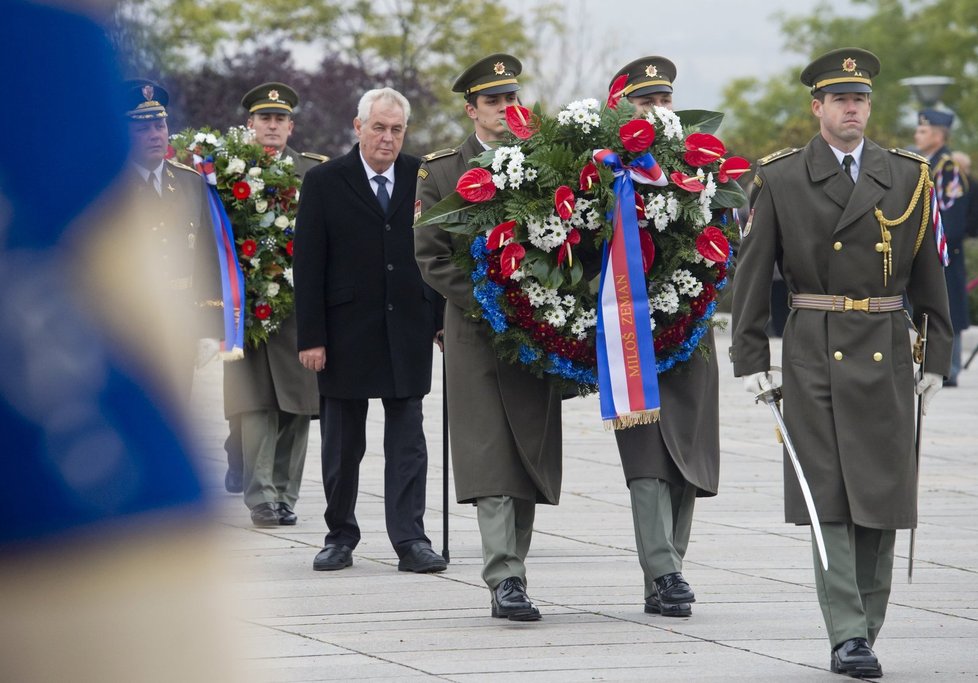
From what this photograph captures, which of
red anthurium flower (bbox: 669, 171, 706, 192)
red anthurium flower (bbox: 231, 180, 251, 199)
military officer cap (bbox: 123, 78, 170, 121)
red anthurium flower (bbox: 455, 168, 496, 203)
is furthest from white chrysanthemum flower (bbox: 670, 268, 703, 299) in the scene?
military officer cap (bbox: 123, 78, 170, 121)

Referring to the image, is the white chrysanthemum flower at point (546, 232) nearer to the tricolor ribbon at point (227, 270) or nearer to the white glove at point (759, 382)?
the white glove at point (759, 382)

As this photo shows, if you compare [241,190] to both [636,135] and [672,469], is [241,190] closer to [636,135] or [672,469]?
[636,135]

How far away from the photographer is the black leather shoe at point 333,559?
295 inches

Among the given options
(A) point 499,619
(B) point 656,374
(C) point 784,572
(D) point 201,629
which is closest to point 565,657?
(A) point 499,619

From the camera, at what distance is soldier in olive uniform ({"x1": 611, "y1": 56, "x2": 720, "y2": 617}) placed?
6332 millimetres

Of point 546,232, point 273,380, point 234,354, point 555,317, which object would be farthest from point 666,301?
point 273,380

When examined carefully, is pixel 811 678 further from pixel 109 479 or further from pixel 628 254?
pixel 109 479

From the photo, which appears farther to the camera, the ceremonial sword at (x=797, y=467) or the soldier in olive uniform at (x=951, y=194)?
the soldier in olive uniform at (x=951, y=194)

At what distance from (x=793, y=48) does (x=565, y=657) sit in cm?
5473

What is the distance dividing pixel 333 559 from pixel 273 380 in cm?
207

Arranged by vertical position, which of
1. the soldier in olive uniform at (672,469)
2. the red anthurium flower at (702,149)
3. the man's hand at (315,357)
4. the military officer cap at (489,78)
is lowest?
the soldier in olive uniform at (672,469)

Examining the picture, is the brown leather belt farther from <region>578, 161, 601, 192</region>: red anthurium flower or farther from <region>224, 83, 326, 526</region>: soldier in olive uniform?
<region>224, 83, 326, 526</region>: soldier in olive uniform

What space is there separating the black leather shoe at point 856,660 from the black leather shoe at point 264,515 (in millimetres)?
4163

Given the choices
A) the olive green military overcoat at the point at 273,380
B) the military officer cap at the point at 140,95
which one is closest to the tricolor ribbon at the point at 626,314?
the olive green military overcoat at the point at 273,380
